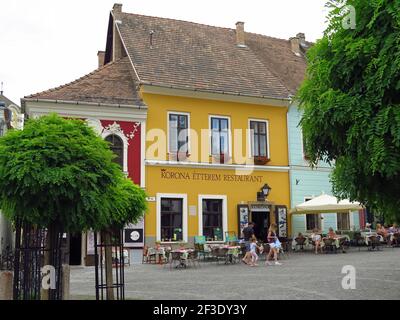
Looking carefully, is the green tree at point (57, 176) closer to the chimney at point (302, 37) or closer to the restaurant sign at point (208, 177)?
the restaurant sign at point (208, 177)

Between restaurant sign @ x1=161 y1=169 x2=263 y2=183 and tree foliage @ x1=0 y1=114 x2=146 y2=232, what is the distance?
13.8 m

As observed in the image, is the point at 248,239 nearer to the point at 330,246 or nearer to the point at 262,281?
the point at 330,246

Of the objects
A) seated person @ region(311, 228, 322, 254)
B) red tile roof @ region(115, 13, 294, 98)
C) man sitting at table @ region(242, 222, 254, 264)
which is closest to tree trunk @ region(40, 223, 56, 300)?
man sitting at table @ region(242, 222, 254, 264)

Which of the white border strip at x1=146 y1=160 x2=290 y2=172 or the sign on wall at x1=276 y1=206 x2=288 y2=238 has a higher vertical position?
the white border strip at x1=146 y1=160 x2=290 y2=172

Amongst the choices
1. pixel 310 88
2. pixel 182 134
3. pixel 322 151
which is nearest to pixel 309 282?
pixel 322 151

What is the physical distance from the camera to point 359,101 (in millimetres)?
7652

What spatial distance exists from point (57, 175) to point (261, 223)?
17.5 meters

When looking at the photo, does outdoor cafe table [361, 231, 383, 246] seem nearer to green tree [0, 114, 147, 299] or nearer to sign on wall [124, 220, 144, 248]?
sign on wall [124, 220, 144, 248]

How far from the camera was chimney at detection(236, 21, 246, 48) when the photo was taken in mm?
28547

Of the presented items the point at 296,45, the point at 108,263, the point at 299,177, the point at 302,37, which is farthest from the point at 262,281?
the point at 302,37

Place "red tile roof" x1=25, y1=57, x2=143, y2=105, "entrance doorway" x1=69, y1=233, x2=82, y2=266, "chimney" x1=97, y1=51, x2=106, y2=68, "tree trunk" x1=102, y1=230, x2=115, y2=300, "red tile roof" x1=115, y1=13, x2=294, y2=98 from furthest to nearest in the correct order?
"chimney" x1=97, y1=51, x2=106, y2=68, "red tile roof" x1=115, y1=13, x2=294, y2=98, "red tile roof" x1=25, y1=57, x2=143, y2=105, "entrance doorway" x1=69, y1=233, x2=82, y2=266, "tree trunk" x1=102, y1=230, x2=115, y2=300
